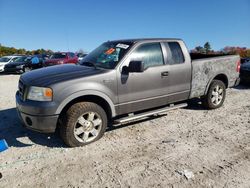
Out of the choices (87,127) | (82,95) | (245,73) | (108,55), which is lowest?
(87,127)

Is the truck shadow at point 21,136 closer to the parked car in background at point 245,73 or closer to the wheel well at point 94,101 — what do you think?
the wheel well at point 94,101

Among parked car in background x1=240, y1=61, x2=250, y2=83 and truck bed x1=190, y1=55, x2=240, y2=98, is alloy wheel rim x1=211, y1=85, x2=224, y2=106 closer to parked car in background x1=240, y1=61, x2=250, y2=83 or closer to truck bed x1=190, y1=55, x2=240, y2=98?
truck bed x1=190, y1=55, x2=240, y2=98

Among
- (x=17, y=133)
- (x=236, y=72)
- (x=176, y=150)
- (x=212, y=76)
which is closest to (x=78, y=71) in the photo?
(x=17, y=133)

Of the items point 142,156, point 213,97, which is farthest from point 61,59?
point 142,156

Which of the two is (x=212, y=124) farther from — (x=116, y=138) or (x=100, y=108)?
(x=100, y=108)

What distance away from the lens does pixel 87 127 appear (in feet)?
12.7

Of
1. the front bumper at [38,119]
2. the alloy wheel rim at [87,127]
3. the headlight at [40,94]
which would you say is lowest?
the alloy wheel rim at [87,127]

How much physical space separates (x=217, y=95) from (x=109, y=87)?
10.6ft

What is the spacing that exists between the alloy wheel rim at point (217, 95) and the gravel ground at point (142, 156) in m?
0.76

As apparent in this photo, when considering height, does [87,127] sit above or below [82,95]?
below

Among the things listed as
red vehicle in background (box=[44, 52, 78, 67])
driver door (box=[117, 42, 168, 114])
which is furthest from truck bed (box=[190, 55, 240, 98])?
red vehicle in background (box=[44, 52, 78, 67])

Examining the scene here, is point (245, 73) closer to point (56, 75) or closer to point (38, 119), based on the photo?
point (56, 75)

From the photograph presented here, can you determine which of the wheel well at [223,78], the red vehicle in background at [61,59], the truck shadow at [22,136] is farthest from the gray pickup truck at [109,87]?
the red vehicle in background at [61,59]

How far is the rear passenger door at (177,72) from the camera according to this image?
4711 millimetres
